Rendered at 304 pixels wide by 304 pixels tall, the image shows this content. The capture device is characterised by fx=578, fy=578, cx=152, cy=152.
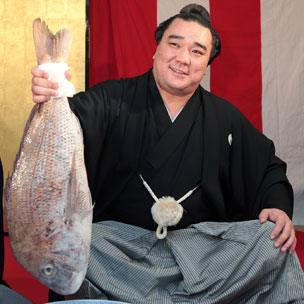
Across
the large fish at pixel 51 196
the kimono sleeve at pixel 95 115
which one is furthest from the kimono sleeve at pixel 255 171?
the large fish at pixel 51 196

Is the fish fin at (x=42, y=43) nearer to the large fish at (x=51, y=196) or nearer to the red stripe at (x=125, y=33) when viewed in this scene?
the large fish at (x=51, y=196)

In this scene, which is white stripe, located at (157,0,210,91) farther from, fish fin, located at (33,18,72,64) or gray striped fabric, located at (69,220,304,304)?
fish fin, located at (33,18,72,64)

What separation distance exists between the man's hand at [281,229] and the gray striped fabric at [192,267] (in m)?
0.03

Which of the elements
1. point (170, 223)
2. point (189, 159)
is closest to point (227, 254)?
point (170, 223)

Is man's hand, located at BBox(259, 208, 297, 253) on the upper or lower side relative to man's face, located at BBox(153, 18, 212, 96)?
lower

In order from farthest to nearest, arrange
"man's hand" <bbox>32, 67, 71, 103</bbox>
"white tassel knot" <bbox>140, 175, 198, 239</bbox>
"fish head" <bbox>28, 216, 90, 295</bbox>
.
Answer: "white tassel knot" <bbox>140, 175, 198, 239</bbox> < "man's hand" <bbox>32, 67, 71, 103</bbox> < "fish head" <bbox>28, 216, 90, 295</bbox>

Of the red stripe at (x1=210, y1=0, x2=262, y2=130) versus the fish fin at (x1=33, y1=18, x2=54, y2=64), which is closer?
the fish fin at (x1=33, y1=18, x2=54, y2=64)

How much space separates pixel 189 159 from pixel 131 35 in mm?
1516

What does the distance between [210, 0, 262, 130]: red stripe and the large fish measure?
223 centimetres

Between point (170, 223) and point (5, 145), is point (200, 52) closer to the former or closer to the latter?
point (170, 223)

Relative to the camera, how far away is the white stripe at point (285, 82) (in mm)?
3908

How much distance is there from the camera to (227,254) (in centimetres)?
233

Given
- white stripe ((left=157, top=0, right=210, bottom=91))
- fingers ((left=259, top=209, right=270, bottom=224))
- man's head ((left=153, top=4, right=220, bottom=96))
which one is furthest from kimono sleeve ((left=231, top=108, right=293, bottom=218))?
white stripe ((left=157, top=0, right=210, bottom=91))

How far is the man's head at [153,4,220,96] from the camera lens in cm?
257
